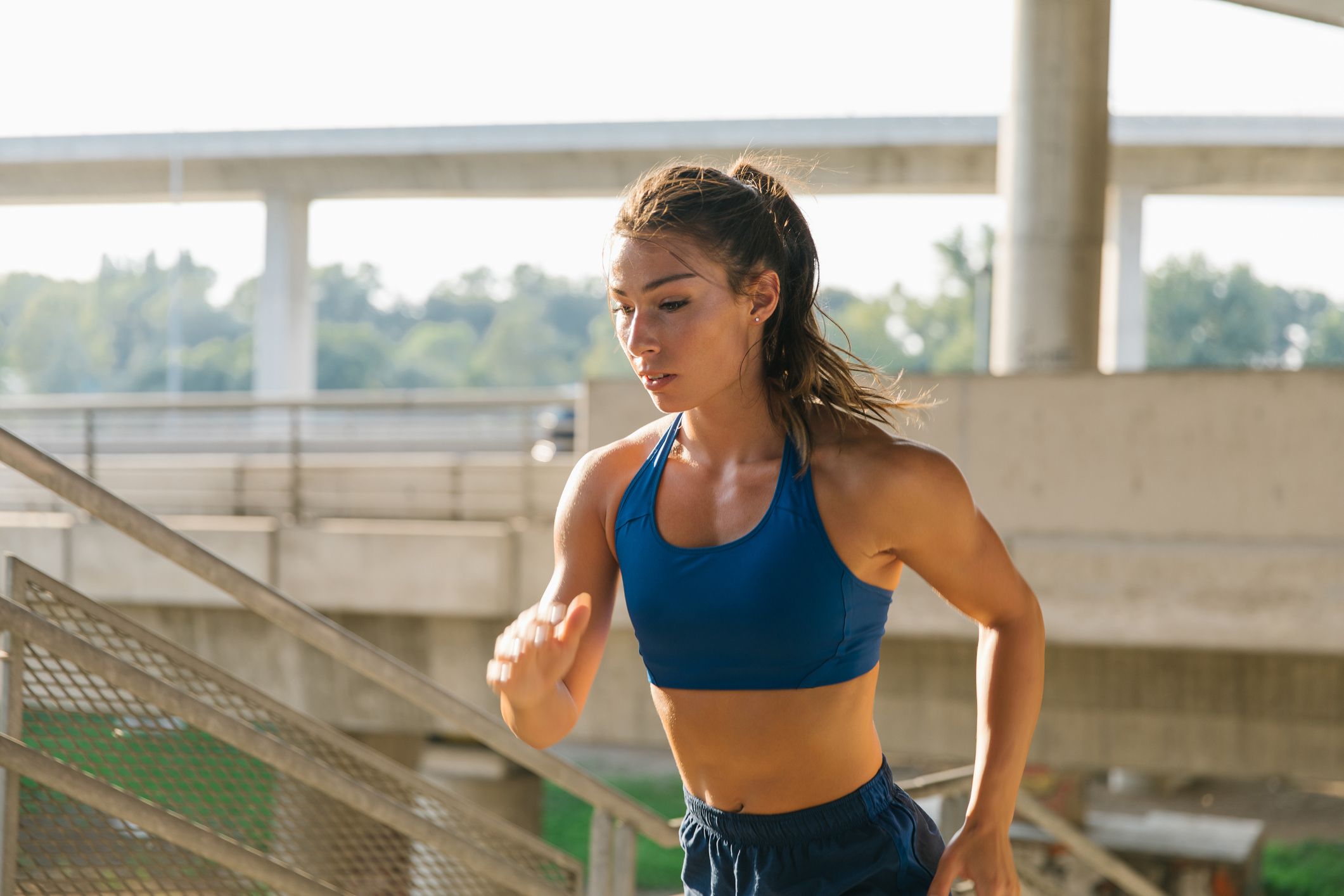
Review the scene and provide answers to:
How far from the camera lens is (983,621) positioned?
2068 millimetres

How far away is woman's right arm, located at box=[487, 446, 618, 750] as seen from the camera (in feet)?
5.90

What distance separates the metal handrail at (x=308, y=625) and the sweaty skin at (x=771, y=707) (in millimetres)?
863

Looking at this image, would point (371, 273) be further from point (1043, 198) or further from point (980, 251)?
point (1043, 198)

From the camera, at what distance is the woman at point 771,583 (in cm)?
193

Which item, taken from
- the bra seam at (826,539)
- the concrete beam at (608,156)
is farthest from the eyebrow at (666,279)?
the concrete beam at (608,156)

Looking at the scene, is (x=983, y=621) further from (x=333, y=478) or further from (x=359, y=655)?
(x=333, y=478)

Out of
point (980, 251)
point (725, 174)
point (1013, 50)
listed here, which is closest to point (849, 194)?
point (1013, 50)

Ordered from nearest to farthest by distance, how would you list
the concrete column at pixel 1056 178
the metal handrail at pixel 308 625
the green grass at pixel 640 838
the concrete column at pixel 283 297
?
1. the metal handrail at pixel 308 625
2. the concrete column at pixel 1056 178
3. the green grass at pixel 640 838
4. the concrete column at pixel 283 297

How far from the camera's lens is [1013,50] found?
43.0 feet

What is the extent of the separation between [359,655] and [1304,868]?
23.0 m

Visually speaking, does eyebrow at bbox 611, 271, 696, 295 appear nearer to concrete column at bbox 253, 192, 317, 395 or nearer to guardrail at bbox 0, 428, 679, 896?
guardrail at bbox 0, 428, 679, 896

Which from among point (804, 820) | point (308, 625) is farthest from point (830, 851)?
point (308, 625)

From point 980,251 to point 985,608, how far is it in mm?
57745

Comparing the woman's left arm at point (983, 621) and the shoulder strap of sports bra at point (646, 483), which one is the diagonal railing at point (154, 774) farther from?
the woman's left arm at point (983, 621)
